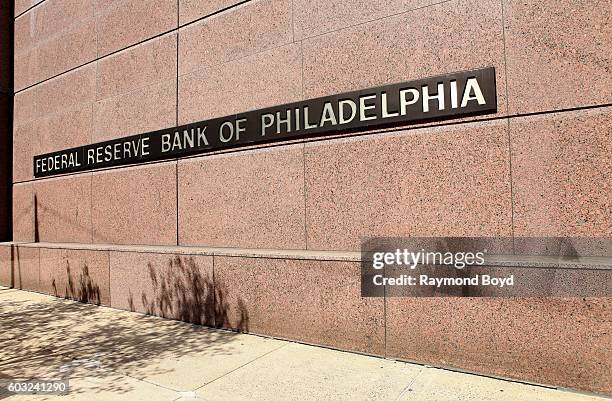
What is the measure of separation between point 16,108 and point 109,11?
5.29 metres

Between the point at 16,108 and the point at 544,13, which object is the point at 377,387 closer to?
the point at 544,13

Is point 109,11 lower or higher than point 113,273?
higher

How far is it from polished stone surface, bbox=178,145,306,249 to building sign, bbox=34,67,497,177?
29 centimetres

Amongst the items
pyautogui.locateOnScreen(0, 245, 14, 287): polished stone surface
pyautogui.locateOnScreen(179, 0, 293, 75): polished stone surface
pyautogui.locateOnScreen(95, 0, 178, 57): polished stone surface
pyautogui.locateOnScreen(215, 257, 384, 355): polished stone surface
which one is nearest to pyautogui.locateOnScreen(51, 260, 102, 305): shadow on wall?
pyautogui.locateOnScreen(0, 245, 14, 287): polished stone surface

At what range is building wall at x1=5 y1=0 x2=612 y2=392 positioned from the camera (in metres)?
4.32

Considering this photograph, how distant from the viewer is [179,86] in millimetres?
7906

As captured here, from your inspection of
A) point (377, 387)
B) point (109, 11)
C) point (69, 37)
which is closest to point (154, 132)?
point (109, 11)

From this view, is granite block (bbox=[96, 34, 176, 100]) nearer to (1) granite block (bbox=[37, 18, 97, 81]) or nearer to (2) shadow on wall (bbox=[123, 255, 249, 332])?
(1) granite block (bbox=[37, 18, 97, 81])

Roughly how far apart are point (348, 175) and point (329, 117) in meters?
0.90

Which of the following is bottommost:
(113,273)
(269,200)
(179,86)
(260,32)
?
(113,273)

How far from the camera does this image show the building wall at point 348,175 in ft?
14.2

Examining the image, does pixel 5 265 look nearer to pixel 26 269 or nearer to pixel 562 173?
pixel 26 269

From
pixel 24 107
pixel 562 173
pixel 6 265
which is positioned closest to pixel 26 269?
pixel 6 265

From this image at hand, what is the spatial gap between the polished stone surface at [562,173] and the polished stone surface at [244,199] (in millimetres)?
2936
